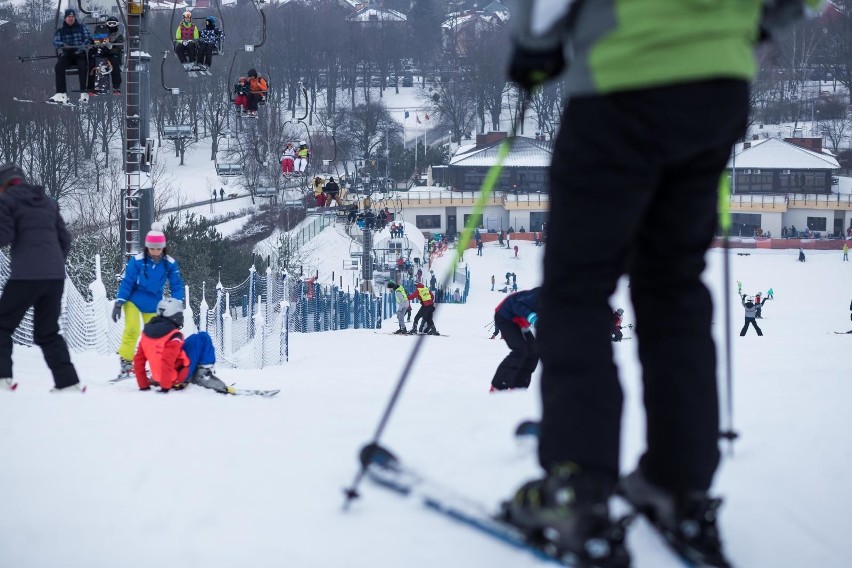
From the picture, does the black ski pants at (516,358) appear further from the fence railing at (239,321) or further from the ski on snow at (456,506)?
the ski on snow at (456,506)

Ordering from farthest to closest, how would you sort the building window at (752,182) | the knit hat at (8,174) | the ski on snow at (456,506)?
the building window at (752,182) → the knit hat at (8,174) → the ski on snow at (456,506)

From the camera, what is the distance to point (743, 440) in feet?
10.0

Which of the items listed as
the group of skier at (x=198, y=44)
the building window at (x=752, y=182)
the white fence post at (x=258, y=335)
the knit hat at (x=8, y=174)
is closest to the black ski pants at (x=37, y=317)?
the knit hat at (x=8, y=174)

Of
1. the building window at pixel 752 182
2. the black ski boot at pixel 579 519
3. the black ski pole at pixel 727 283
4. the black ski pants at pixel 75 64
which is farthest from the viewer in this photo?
the building window at pixel 752 182

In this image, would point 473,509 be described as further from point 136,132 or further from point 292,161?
point 292,161

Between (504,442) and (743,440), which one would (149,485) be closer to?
(504,442)

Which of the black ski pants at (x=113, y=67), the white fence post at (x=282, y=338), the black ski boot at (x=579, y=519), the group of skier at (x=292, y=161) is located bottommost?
the white fence post at (x=282, y=338)

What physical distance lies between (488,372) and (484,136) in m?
60.4

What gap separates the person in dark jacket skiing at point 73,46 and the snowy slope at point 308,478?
10838 millimetres

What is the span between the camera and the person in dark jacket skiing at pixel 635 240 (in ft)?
A: 6.35

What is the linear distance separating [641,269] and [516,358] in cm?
529

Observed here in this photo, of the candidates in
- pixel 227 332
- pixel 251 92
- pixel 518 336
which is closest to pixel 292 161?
pixel 251 92

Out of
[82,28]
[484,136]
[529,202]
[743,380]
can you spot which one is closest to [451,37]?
[484,136]

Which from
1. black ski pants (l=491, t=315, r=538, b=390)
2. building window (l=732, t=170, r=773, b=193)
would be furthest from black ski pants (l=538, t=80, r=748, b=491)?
building window (l=732, t=170, r=773, b=193)
